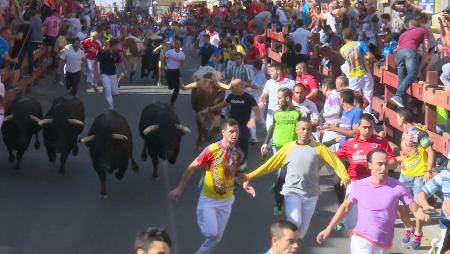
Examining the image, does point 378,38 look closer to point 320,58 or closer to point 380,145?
point 320,58

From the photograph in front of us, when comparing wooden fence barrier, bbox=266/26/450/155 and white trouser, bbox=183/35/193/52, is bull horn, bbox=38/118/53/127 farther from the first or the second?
white trouser, bbox=183/35/193/52

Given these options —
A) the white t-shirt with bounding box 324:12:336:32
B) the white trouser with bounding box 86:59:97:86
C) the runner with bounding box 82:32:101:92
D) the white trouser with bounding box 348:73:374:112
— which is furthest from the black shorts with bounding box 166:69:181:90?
the white trouser with bounding box 348:73:374:112

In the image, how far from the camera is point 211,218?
33.6ft

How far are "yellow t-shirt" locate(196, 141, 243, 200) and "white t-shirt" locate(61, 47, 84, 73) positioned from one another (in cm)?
1392

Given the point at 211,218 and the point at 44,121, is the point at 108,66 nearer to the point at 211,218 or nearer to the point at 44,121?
the point at 44,121

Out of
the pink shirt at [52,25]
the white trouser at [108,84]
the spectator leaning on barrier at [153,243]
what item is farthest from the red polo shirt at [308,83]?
the pink shirt at [52,25]

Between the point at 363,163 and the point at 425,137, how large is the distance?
0.89 metres

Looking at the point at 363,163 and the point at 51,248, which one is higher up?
the point at 363,163

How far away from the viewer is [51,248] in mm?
11867

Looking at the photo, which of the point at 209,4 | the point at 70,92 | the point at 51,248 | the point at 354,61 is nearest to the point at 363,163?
the point at 51,248

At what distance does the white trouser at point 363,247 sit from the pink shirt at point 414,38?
6918 mm

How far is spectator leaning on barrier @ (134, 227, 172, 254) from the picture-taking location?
6.24 m

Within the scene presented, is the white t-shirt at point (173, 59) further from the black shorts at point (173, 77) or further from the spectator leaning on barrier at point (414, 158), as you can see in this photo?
the spectator leaning on barrier at point (414, 158)

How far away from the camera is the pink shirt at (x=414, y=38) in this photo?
15.3 metres
